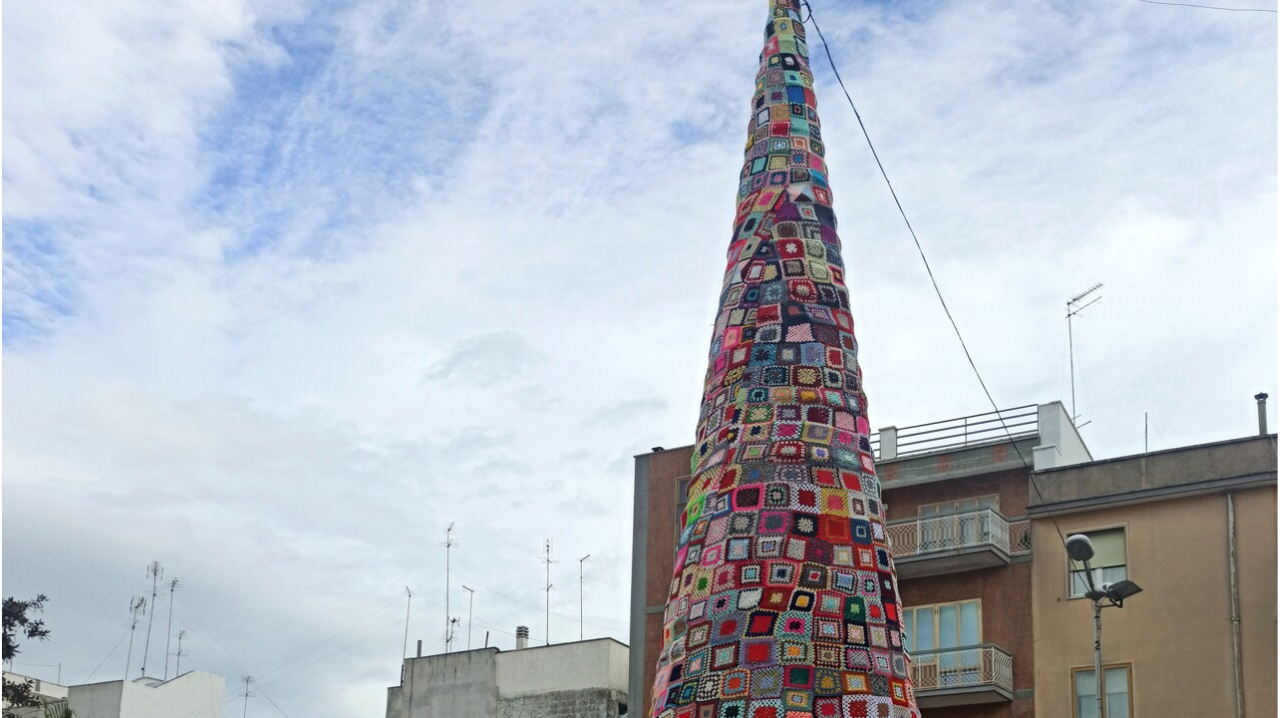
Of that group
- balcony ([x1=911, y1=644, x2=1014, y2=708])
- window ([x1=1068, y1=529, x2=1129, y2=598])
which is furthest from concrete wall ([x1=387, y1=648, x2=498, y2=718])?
window ([x1=1068, y1=529, x2=1129, y2=598])

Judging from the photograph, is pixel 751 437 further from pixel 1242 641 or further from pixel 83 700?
pixel 83 700

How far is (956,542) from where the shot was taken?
28.0 metres

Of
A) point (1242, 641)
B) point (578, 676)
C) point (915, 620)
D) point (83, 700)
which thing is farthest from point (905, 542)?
point (83, 700)

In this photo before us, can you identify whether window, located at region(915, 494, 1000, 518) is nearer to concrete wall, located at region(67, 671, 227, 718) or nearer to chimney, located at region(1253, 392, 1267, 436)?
chimney, located at region(1253, 392, 1267, 436)

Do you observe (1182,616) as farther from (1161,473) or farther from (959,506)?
(959,506)

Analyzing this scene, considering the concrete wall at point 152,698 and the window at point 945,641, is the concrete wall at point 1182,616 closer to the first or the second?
the window at point 945,641

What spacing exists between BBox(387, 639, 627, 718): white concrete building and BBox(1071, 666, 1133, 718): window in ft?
37.2

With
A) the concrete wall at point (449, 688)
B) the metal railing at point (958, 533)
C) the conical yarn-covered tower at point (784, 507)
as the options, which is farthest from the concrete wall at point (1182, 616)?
the conical yarn-covered tower at point (784, 507)

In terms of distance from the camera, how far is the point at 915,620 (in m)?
28.1

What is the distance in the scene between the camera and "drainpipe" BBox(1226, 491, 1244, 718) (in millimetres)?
24469

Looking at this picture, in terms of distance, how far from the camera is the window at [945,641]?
2695 centimetres

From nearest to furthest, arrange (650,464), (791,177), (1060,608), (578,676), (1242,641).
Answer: (791,177) → (1242,641) → (1060,608) → (650,464) → (578,676)

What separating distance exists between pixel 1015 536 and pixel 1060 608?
58.5 inches

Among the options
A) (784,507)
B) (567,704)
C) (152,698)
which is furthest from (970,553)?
(152,698)
